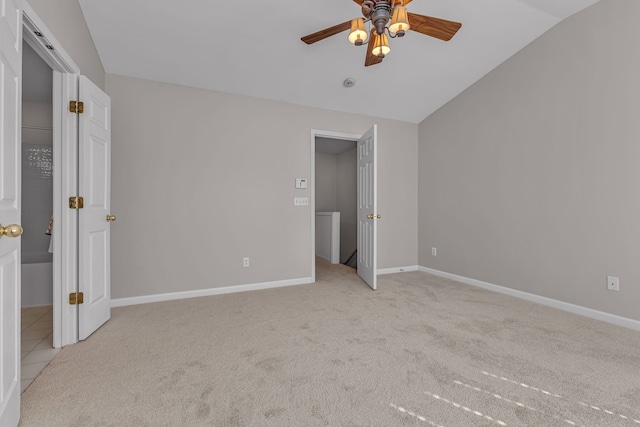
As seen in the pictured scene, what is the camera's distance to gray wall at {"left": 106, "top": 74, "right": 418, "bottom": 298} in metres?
2.89

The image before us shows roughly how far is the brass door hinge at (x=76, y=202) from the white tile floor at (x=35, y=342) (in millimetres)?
1014

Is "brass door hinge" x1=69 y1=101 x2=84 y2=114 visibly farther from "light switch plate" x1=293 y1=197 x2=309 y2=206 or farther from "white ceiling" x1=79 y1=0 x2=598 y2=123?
"light switch plate" x1=293 y1=197 x2=309 y2=206

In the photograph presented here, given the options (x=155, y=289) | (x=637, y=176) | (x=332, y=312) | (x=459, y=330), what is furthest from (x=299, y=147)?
(x=637, y=176)

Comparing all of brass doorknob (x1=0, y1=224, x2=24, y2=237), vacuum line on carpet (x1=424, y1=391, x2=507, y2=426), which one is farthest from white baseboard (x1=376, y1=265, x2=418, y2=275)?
brass doorknob (x1=0, y1=224, x2=24, y2=237)

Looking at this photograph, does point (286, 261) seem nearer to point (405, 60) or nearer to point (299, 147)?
point (299, 147)

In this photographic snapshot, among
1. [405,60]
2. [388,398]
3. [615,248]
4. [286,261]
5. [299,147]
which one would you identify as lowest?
[388,398]

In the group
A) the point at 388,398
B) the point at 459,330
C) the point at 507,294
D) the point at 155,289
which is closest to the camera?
the point at 388,398

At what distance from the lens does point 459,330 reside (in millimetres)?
2236

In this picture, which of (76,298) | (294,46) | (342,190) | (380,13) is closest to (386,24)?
(380,13)

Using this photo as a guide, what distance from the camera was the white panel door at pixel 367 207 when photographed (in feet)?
11.0

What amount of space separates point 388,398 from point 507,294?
2507 millimetres

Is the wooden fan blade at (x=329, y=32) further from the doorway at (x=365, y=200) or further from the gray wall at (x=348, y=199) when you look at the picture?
the gray wall at (x=348, y=199)

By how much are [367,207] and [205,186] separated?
6.62ft

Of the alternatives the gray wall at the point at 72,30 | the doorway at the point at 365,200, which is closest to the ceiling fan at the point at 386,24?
the doorway at the point at 365,200
